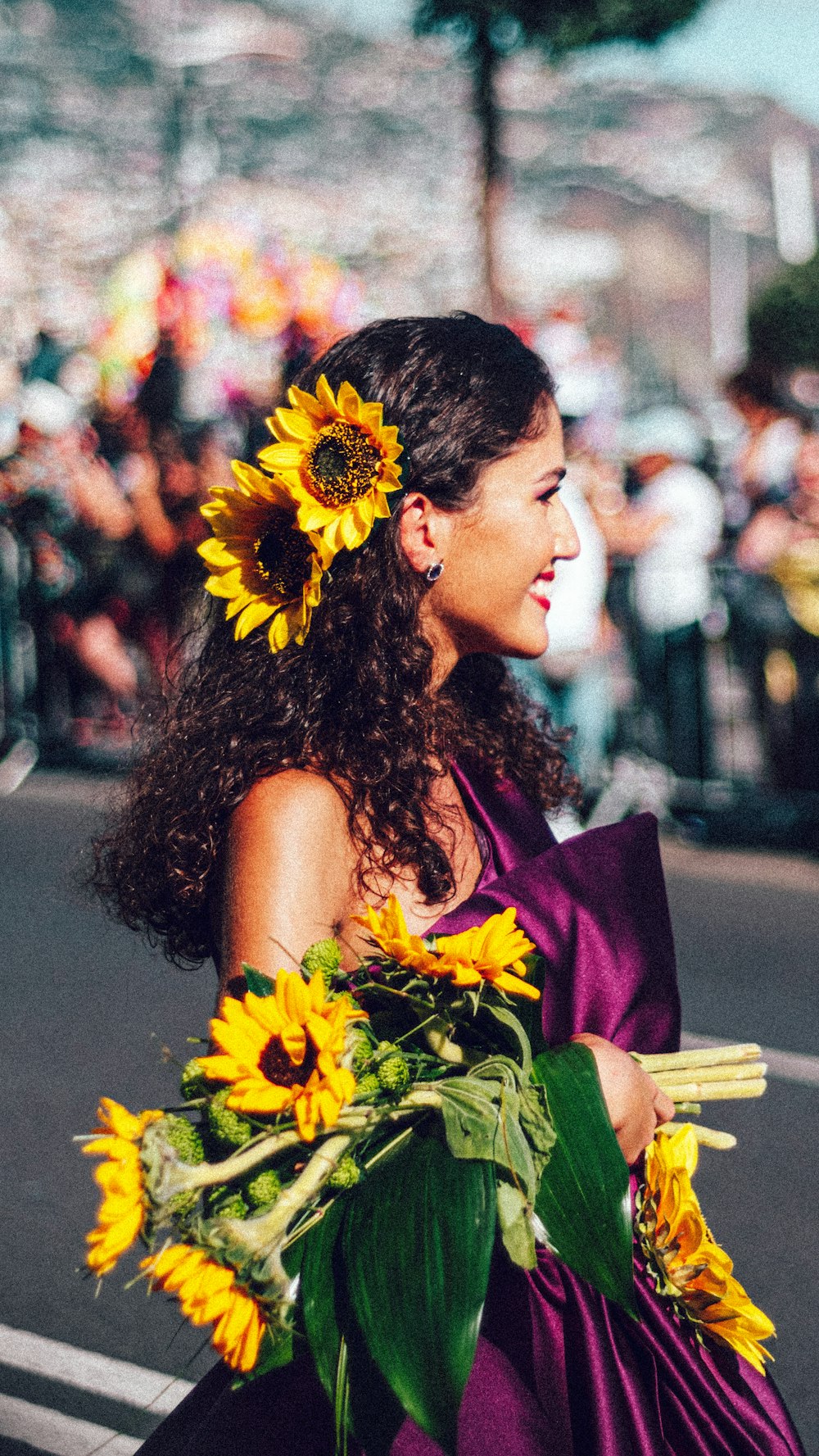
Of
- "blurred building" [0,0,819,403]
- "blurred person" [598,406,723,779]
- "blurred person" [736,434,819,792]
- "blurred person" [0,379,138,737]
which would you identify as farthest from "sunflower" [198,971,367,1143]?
"blurred building" [0,0,819,403]

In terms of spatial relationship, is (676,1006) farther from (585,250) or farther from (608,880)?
(585,250)

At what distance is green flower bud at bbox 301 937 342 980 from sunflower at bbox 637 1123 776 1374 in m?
0.49

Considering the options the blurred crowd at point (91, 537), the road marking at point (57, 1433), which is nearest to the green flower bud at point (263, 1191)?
the road marking at point (57, 1433)

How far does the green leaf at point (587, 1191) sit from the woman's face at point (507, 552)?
61 cm

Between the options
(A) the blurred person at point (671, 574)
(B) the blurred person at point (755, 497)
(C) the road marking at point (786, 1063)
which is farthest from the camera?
(A) the blurred person at point (671, 574)

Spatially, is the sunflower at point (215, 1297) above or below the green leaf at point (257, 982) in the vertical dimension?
below

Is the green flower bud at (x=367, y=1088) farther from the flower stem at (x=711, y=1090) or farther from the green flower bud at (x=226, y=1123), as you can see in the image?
the flower stem at (x=711, y=1090)

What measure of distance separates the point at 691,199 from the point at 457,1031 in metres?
50.6

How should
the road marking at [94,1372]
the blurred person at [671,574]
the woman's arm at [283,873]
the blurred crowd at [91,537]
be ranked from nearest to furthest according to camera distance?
the woman's arm at [283,873] < the road marking at [94,1372] < the blurred person at [671,574] < the blurred crowd at [91,537]

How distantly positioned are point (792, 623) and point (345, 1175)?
22.8 feet

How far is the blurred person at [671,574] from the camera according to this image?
8.40m

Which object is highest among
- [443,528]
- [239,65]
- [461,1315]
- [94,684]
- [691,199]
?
[239,65]

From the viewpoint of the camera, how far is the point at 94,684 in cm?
1021

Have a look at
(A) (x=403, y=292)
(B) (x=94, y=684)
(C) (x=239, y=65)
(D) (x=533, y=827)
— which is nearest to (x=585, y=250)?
(A) (x=403, y=292)
